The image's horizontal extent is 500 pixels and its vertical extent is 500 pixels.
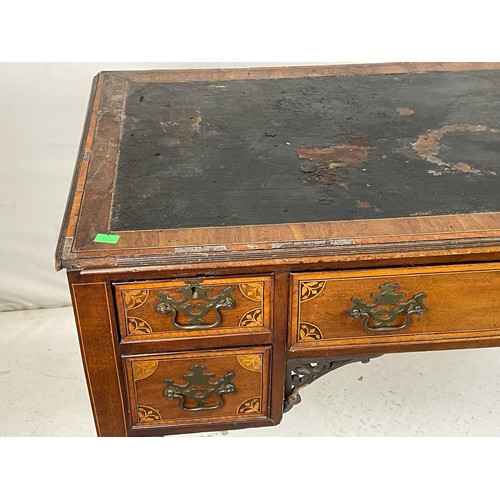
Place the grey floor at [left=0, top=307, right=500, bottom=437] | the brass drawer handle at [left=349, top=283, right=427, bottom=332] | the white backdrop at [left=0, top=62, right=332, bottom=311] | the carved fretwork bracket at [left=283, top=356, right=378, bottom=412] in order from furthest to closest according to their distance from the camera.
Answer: the white backdrop at [left=0, top=62, right=332, bottom=311], the grey floor at [left=0, top=307, right=500, bottom=437], the carved fretwork bracket at [left=283, top=356, right=378, bottom=412], the brass drawer handle at [left=349, top=283, right=427, bottom=332]

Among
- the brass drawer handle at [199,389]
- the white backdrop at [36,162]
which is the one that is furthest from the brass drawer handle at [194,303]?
the white backdrop at [36,162]

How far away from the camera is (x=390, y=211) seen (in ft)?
4.55

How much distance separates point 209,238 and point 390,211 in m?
0.34

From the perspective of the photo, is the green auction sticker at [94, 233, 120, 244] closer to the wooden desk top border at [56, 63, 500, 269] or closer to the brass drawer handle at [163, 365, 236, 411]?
the wooden desk top border at [56, 63, 500, 269]

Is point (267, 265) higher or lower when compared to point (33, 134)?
higher

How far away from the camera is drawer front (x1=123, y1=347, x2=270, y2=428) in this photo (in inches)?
56.3

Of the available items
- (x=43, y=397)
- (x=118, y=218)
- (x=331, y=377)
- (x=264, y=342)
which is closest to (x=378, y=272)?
(x=264, y=342)

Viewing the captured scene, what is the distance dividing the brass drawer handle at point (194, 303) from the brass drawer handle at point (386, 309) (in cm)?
24

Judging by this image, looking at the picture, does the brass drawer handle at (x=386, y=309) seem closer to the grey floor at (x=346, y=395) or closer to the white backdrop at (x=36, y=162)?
the grey floor at (x=346, y=395)

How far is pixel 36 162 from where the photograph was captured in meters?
2.26

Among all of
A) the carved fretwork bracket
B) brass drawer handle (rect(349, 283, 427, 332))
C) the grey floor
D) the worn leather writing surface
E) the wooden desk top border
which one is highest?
the worn leather writing surface

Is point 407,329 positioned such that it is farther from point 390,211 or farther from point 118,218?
point 118,218

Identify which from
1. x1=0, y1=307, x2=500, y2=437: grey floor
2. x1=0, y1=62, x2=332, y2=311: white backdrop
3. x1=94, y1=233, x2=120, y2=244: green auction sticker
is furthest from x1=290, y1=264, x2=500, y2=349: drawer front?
x1=0, y1=62, x2=332, y2=311: white backdrop

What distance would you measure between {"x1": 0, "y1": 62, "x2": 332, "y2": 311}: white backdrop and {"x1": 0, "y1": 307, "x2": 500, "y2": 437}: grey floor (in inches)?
6.1
